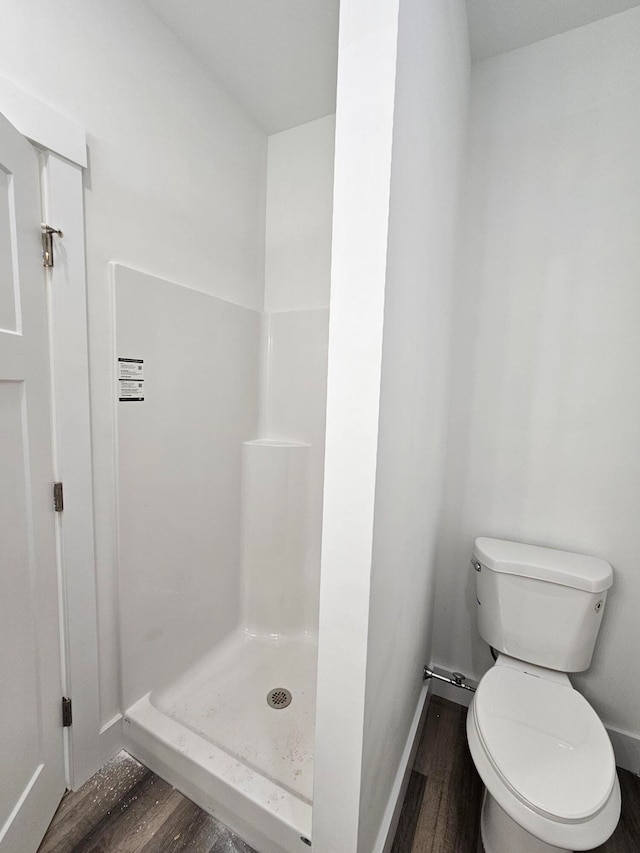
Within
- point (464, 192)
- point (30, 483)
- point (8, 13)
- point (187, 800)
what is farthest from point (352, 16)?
point (187, 800)

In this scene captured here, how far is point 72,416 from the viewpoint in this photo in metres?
1.13

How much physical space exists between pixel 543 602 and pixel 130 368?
1.67 metres

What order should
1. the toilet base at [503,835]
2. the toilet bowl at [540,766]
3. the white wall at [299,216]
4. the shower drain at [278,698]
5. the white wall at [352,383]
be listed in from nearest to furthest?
the white wall at [352,383] < the toilet bowl at [540,766] < the toilet base at [503,835] < the shower drain at [278,698] < the white wall at [299,216]

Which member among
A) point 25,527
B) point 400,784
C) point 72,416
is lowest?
point 400,784

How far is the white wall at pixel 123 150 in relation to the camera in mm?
1023

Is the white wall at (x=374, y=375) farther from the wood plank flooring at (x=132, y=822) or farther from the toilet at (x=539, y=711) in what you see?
the wood plank flooring at (x=132, y=822)

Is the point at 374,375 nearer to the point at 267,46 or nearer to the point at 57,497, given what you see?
the point at 57,497

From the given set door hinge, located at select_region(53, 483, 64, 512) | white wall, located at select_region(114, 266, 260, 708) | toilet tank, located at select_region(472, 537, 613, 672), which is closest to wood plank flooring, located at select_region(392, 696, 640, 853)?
toilet tank, located at select_region(472, 537, 613, 672)

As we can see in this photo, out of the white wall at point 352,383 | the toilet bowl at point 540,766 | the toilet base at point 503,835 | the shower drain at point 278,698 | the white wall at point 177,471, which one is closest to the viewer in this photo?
the white wall at point 352,383

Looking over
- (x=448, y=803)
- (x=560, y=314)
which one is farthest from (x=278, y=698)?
(x=560, y=314)

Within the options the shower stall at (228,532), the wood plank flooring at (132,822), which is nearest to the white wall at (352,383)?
the shower stall at (228,532)

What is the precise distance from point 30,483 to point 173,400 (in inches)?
21.6

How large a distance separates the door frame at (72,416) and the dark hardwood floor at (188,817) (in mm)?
99

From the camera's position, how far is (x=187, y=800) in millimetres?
1202
